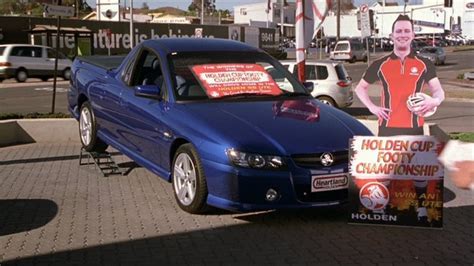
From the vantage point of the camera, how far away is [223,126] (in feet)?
18.0

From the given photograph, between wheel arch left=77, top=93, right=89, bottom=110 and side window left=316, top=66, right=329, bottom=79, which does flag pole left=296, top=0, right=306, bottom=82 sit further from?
side window left=316, top=66, right=329, bottom=79

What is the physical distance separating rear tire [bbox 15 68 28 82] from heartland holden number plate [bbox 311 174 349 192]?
25447 millimetres

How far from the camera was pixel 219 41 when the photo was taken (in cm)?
724

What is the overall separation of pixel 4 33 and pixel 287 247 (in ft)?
115

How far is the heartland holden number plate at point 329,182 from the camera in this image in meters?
5.23

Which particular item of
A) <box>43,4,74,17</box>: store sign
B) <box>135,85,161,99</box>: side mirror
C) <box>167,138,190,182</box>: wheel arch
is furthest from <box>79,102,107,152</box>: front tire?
<box>43,4,74,17</box>: store sign

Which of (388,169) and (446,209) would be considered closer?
(388,169)

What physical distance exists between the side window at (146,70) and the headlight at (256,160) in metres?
2.14

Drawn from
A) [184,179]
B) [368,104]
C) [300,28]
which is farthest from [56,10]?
[368,104]

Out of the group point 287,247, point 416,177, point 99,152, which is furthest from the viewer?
point 99,152

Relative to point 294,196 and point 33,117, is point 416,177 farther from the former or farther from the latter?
point 33,117

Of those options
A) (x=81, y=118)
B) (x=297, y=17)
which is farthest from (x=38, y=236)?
(x=297, y=17)

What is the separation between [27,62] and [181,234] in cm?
2521

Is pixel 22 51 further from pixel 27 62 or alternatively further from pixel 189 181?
pixel 189 181
